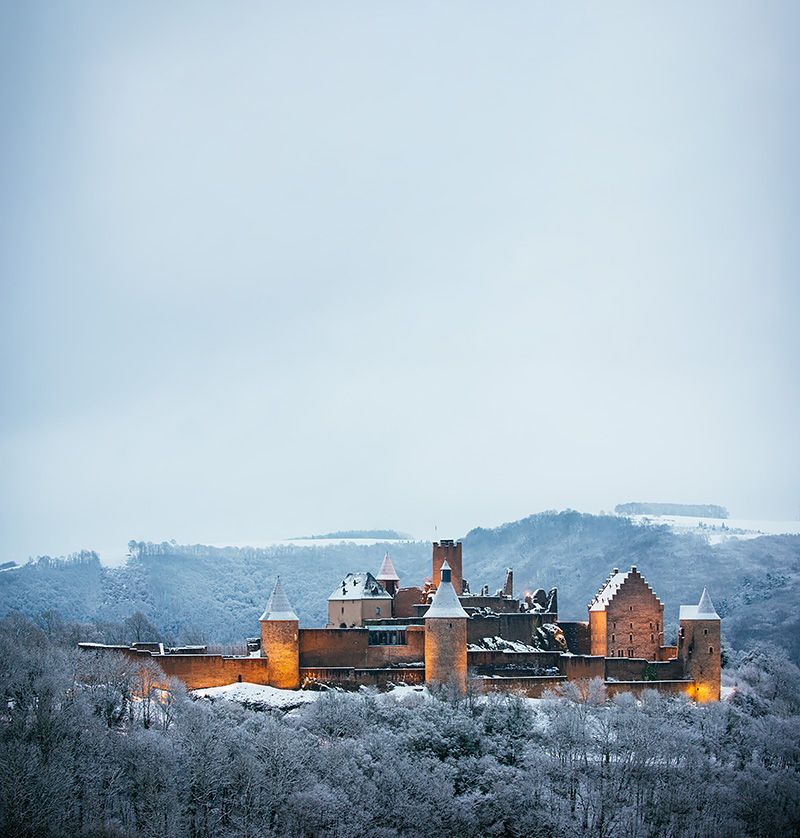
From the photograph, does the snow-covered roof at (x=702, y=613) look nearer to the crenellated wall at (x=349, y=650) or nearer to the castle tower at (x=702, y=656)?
the castle tower at (x=702, y=656)

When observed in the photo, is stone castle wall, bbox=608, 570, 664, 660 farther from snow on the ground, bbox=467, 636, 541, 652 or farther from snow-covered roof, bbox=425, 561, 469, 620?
snow-covered roof, bbox=425, 561, 469, 620

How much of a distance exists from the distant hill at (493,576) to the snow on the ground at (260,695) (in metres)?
52.5

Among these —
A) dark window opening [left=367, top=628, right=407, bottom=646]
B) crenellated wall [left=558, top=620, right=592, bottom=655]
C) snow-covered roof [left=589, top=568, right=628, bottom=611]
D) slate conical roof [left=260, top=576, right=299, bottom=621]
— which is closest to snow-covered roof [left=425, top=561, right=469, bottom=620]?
dark window opening [left=367, top=628, right=407, bottom=646]

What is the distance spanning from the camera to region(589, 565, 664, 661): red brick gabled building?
7244cm

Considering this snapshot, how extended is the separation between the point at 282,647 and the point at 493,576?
103m

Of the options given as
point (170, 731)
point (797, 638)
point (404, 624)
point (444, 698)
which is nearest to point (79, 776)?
point (170, 731)

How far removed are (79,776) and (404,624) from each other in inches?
852

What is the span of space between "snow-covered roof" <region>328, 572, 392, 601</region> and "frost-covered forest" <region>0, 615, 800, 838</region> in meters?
10.9

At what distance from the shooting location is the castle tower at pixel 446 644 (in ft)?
217

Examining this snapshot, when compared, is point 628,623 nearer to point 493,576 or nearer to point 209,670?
point 209,670

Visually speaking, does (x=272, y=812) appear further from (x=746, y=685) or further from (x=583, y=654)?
(x=746, y=685)

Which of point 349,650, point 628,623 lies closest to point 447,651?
point 349,650

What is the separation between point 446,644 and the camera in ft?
217

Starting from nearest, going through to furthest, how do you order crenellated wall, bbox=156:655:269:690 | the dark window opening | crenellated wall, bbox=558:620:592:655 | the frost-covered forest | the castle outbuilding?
the frost-covered forest < crenellated wall, bbox=156:655:269:690 < the dark window opening < crenellated wall, bbox=558:620:592:655 < the castle outbuilding
